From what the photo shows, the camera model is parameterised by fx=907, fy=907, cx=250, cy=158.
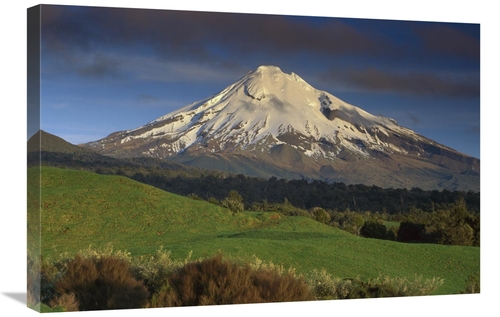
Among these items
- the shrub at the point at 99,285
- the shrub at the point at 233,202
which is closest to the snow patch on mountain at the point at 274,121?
the shrub at the point at 233,202

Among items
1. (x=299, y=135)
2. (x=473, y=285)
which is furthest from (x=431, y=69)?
(x=473, y=285)

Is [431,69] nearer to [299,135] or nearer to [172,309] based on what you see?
[299,135]

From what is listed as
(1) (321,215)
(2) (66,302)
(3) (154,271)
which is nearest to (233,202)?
(1) (321,215)

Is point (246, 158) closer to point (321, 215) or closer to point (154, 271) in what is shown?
point (321, 215)

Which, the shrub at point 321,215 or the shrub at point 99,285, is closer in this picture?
the shrub at point 99,285

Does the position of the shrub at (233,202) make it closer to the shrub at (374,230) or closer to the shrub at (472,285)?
the shrub at (374,230)

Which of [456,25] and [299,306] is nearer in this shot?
[299,306]
